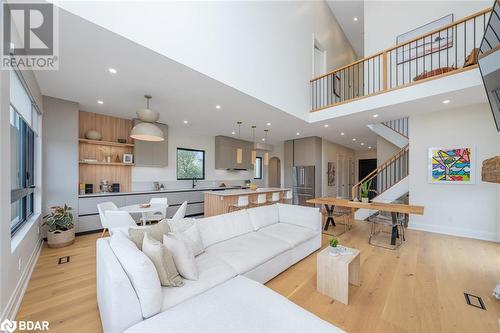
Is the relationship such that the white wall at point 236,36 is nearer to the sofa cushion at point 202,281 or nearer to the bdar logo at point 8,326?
the sofa cushion at point 202,281

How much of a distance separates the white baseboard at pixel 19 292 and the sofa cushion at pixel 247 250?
1.80m

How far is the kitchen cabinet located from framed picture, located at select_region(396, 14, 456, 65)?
6594 mm

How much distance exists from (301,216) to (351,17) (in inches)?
330

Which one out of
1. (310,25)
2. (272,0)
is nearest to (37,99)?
(272,0)

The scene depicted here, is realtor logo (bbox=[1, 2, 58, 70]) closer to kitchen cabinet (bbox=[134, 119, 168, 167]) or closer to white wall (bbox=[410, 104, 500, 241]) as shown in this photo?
kitchen cabinet (bbox=[134, 119, 168, 167])

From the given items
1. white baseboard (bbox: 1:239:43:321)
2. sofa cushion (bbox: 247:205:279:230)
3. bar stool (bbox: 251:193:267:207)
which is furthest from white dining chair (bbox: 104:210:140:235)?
bar stool (bbox: 251:193:267:207)

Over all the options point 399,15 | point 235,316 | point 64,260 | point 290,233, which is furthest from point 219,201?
point 399,15

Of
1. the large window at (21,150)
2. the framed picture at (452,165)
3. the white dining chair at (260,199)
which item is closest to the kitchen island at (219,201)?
the white dining chair at (260,199)

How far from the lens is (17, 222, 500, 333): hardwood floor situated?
1858 mm

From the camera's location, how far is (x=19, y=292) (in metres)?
2.13

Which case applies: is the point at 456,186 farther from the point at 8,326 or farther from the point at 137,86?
the point at 8,326

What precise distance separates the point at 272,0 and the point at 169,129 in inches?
169

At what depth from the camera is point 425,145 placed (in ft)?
16.0

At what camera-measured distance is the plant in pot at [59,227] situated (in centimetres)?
360
